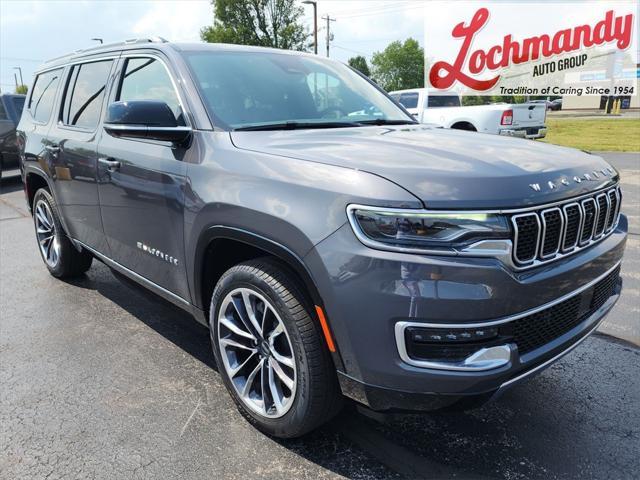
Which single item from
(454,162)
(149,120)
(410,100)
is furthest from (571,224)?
(410,100)

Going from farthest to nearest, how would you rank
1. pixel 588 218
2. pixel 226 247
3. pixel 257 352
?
1. pixel 226 247
2. pixel 257 352
3. pixel 588 218

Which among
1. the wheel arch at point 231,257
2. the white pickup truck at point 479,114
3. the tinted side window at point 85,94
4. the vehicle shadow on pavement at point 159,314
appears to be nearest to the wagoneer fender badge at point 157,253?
the wheel arch at point 231,257

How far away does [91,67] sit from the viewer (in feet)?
13.0

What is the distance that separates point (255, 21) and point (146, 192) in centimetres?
4277

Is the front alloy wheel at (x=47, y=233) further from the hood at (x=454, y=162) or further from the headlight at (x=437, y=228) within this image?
the headlight at (x=437, y=228)

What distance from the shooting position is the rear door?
144 inches

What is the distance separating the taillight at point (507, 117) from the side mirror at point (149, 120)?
1269 cm

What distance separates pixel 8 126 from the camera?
38.4 feet

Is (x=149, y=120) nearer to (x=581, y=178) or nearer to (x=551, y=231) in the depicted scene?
(x=551, y=231)

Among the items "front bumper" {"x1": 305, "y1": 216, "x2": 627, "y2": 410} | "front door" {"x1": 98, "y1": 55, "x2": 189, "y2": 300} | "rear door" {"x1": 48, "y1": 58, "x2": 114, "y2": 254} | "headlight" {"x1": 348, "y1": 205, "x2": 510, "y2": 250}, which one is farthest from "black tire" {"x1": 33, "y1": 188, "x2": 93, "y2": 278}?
"headlight" {"x1": 348, "y1": 205, "x2": 510, "y2": 250}

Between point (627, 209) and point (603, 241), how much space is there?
5607 millimetres

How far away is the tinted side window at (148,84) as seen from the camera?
296 centimetres

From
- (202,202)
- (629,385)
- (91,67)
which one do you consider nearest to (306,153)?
(202,202)

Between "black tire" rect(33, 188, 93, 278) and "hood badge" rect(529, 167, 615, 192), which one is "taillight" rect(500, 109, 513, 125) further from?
"hood badge" rect(529, 167, 615, 192)
